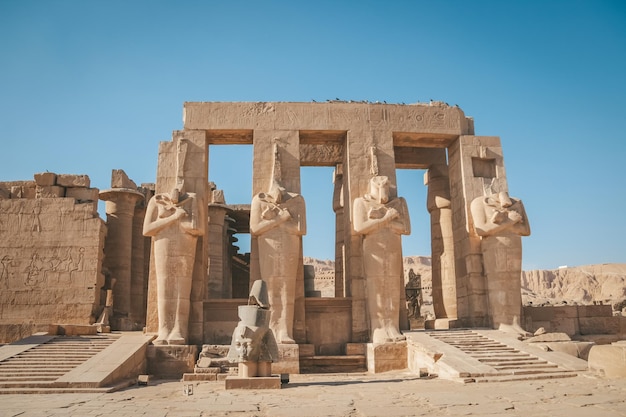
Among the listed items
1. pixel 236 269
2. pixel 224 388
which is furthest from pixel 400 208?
pixel 236 269

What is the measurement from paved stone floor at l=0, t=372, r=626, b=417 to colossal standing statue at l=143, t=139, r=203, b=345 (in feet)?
10.2

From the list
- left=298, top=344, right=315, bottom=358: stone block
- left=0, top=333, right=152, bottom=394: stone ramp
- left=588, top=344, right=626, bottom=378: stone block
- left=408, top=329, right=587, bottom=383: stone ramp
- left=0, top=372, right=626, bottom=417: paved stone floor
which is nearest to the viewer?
left=0, top=372, right=626, bottom=417: paved stone floor

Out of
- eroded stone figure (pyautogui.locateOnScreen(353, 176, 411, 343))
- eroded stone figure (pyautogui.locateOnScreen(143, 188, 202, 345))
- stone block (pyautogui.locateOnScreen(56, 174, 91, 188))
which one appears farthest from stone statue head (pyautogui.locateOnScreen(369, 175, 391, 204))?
stone block (pyautogui.locateOnScreen(56, 174, 91, 188))

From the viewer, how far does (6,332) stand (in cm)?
1373

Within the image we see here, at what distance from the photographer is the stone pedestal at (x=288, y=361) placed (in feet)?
40.1

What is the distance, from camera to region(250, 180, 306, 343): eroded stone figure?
509 inches

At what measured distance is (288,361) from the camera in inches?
487

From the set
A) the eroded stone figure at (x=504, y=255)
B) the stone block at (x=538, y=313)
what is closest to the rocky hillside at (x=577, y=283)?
the stone block at (x=538, y=313)

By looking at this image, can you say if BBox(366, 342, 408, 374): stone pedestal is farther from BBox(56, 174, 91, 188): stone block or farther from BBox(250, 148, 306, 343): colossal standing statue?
BBox(56, 174, 91, 188): stone block

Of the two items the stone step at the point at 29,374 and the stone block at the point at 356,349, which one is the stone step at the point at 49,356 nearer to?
the stone step at the point at 29,374

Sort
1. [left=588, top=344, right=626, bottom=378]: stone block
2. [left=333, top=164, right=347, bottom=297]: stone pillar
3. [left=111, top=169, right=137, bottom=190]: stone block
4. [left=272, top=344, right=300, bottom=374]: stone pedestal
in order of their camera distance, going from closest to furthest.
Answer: [left=588, top=344, right=626, bottom=378]: stone block < [left=272, top=344, right=300, bottom=374]: stone pedestal < [left=333, top=164, right=347, bottom=297]: stone pillar < [left=111, top=169, right=137, bottom=190]: stone block

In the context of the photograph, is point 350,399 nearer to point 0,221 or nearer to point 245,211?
point 0,221

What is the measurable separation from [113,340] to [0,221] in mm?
6207

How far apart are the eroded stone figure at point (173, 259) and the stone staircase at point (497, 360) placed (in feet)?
18.7
